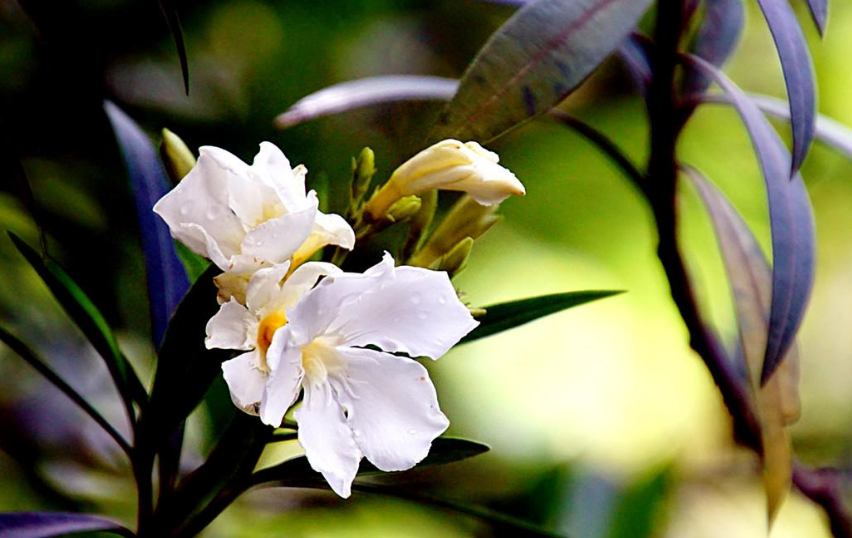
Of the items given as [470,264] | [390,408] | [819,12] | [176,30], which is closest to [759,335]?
[819,12]

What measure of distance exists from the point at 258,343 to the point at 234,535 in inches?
27.0

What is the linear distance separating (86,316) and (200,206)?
0.52 ft

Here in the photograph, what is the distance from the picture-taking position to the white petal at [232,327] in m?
0.46

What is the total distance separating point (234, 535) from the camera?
1.08 metres

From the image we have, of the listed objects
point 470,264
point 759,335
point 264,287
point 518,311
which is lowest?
point 470,264

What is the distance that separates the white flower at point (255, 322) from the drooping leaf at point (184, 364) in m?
0.04

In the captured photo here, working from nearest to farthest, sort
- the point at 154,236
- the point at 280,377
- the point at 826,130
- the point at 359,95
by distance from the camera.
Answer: the point at 280,377 < the point at 154,236 < the point at 359,95 < the point at 826,130

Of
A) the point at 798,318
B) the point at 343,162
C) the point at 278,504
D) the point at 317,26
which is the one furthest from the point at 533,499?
the point at 317,26

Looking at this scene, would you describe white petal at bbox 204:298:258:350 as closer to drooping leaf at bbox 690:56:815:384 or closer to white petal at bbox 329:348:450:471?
white petal at bbox 329:348:450:471

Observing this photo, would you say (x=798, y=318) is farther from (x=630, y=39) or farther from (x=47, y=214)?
(x=47, y=214)

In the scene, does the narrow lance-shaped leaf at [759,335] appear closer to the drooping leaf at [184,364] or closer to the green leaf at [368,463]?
the green leaf at [368,463]

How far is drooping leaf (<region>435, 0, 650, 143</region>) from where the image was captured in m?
0.54

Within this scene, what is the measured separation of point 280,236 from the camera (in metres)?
0.45

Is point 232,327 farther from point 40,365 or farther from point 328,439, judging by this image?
point 40,365
